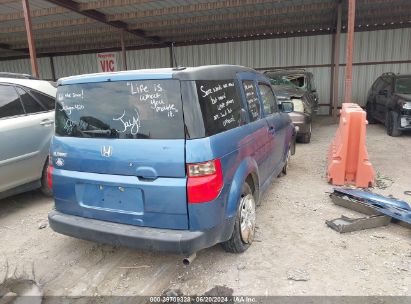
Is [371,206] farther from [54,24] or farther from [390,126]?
[54,24]

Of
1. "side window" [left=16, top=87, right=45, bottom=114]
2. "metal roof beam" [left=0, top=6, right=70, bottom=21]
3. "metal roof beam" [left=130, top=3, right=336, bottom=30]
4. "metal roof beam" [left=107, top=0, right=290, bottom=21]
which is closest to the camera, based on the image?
"side window" [left=16, top=87, right=45, bottom=114]

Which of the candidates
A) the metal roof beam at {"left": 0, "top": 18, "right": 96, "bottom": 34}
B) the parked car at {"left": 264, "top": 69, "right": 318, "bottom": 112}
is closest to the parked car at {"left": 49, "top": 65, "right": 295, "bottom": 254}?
the parked car at {"left": 264, "top": 69, "right": 318, "bottom": 112}

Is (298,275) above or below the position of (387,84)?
below

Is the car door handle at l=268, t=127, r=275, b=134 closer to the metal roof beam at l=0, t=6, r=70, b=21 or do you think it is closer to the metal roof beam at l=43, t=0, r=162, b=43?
the metal roof beam at l=43, t=0, r=162, b=43

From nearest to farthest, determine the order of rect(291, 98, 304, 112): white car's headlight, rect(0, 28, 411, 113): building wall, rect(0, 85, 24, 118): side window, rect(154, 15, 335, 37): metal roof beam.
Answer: rect(0, 85, 24, 118): side window < rect(291, 98, 304, 112): white car's headlight < rect(154, 15, 335, 37): metal roof beam < rect(0, 28, 411, 113): building wall

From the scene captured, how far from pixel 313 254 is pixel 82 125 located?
2.44 metres

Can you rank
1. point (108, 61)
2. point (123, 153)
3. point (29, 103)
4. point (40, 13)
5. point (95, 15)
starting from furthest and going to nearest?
point (108, 61) < point (95, 15) < point (40, 13) < point (29, 103) < point (123, 153)

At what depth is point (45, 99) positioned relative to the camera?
4805 mm

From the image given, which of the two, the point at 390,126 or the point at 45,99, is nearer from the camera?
the point at 45,99

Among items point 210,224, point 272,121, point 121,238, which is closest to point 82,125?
point 121,238

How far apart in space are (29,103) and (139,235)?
9.97ft

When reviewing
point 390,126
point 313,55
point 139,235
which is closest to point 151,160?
point 139,235

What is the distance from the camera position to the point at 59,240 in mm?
3674

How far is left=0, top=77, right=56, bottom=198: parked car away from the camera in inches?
163
